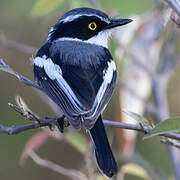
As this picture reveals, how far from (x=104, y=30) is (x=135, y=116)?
1360 millimetres

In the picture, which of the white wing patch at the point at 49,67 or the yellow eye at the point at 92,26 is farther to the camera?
the yellow eye at the point at 92,26

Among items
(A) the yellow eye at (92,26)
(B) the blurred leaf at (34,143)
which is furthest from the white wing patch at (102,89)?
(B) the blurred leaf at (34,143)

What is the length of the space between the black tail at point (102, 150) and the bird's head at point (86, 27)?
1076 millimetres

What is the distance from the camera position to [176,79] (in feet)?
24.2

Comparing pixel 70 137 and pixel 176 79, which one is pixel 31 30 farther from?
pixel 70 137

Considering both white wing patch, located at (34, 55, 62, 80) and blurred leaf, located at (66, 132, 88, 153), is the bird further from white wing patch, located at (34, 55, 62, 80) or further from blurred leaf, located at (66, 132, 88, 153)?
blurred leaf, located at (66, 132, 88, 153)

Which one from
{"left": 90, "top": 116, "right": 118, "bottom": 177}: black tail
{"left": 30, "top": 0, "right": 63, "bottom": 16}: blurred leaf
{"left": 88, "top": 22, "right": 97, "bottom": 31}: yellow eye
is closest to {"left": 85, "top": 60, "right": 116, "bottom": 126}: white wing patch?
{"left": 90, "top": 116, "right": 118, "bottom": 177}: black tail

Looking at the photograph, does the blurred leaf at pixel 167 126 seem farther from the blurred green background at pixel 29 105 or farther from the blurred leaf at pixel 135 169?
the blurred green background at pixel 29 105

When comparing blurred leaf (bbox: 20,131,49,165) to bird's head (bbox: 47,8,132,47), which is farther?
blurred leaf (bbox: 20,131,49,165)

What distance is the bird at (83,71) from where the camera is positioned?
10.7ft

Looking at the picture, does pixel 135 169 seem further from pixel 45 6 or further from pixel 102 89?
pixel 45 6

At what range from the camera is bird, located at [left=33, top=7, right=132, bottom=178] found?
3.28 metres

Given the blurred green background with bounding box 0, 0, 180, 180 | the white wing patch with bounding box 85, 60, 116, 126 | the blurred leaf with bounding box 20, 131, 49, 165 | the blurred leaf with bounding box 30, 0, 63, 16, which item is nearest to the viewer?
the white wing patch with bounding box 85, 60, 116, 126

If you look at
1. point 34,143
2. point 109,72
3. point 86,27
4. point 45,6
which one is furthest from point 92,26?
point 34,143
